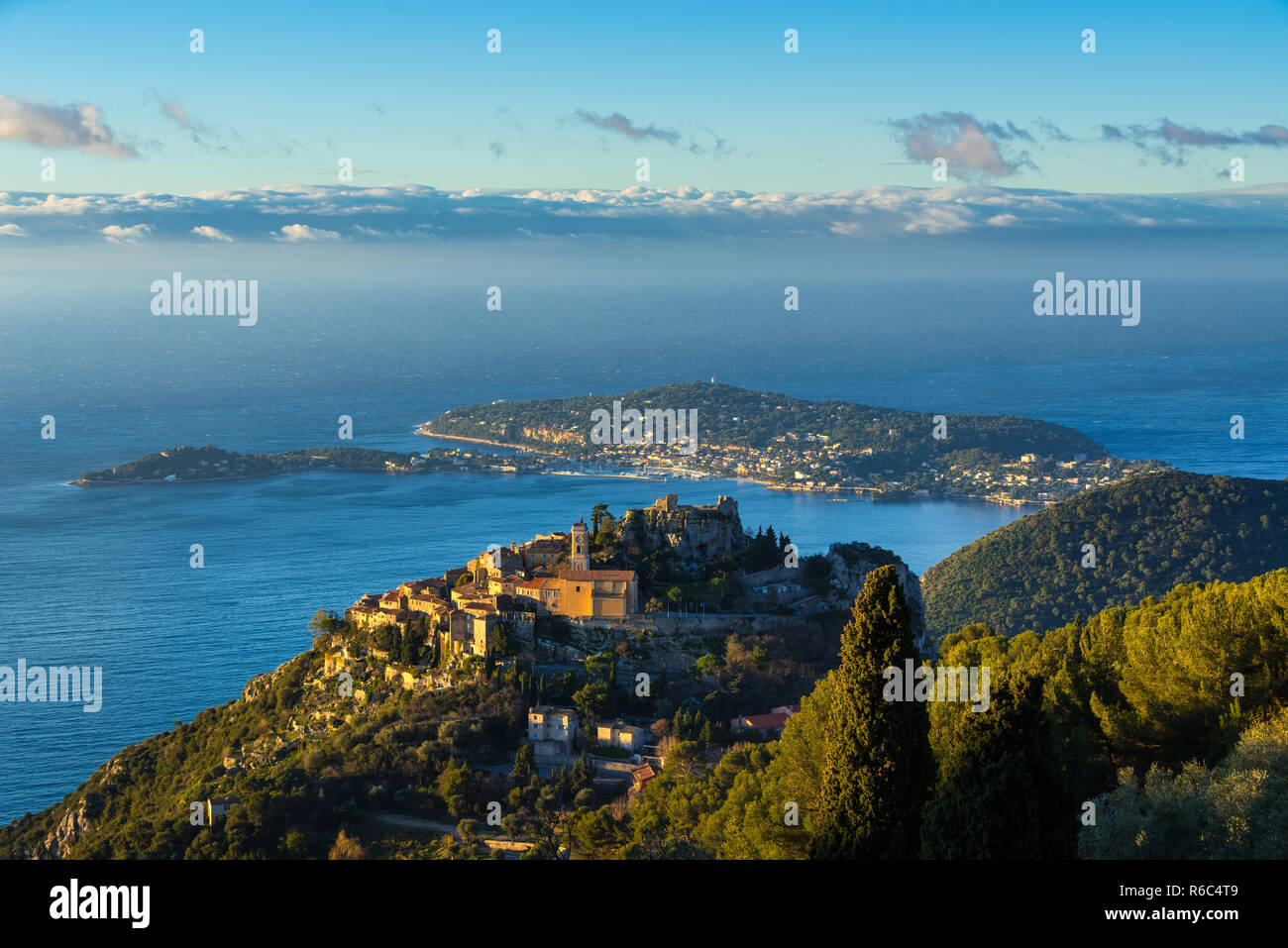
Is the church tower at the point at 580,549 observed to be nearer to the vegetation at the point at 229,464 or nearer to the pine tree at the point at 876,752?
the pine tree at the point at 876,752

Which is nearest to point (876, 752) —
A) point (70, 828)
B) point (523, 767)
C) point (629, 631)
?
point (523, 767)

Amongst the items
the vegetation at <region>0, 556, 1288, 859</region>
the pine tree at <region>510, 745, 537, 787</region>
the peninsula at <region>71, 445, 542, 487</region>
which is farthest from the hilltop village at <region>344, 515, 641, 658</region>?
the peninsula at <region>71, 445, 542, 487</region>

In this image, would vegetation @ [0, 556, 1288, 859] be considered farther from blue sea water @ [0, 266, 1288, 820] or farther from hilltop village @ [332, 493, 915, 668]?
blue sea water @ [0, 266, 1288, 820]

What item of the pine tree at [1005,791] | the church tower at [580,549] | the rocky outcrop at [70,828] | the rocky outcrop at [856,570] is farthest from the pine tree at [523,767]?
the pine tree at [1005,791]

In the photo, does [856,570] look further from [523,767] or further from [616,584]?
[523,767]

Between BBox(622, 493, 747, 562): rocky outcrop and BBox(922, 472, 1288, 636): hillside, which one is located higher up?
BBox(622, 493, 747, 562): rocky outcrop

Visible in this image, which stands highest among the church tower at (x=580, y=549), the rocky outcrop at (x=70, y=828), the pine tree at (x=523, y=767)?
the church tower at (x=580, y=549)
